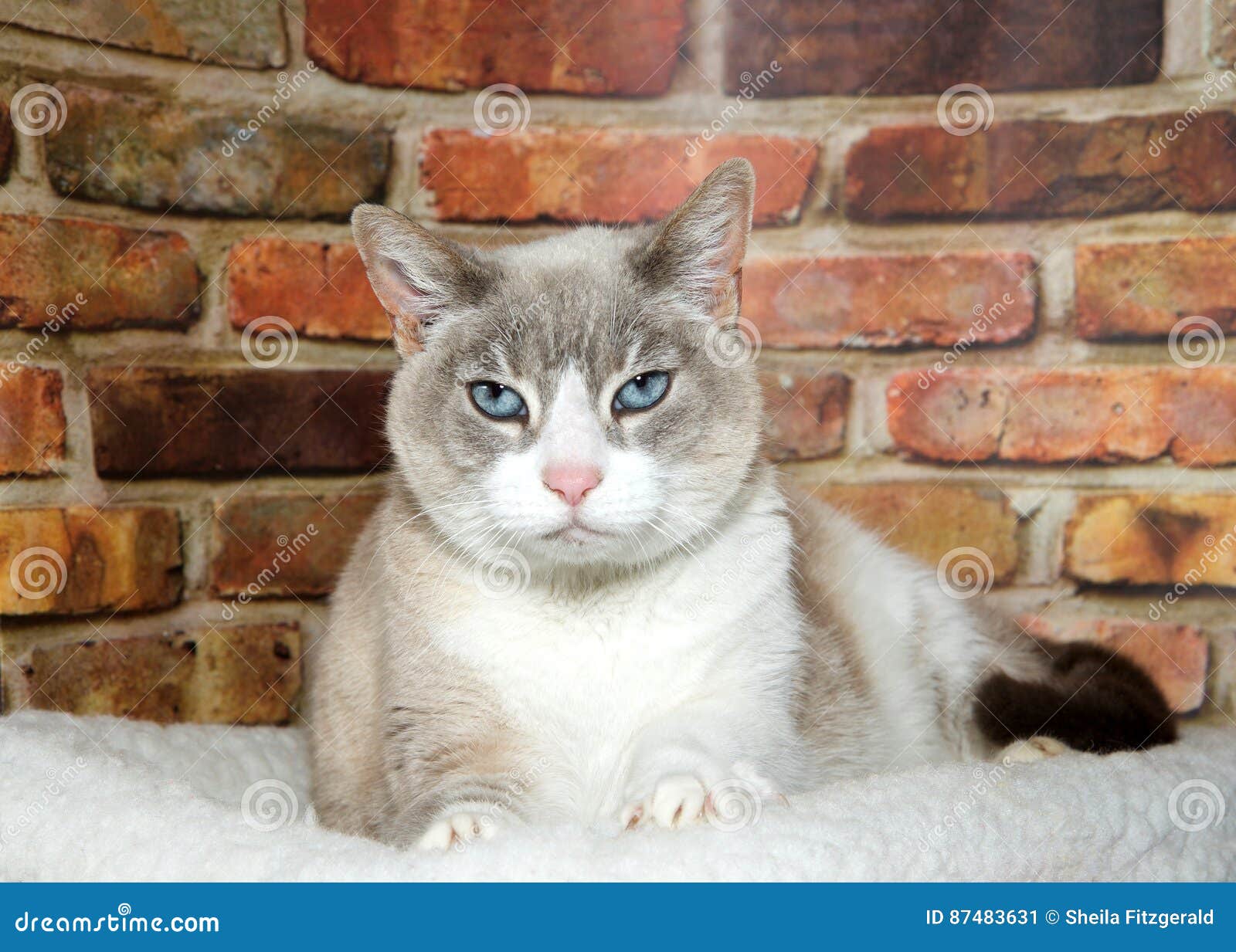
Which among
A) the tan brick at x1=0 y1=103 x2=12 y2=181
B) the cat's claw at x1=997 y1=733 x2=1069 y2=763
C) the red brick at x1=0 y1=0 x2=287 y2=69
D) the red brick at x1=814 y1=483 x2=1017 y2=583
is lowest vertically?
the cat's claw at x1=997 y1=733 x2=1069 y2=763

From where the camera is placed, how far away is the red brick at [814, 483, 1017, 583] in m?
2.23

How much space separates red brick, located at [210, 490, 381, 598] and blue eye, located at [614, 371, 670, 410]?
898mm

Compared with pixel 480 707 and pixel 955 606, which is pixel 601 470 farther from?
pixel 955 606

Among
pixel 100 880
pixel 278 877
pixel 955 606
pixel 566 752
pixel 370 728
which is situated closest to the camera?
pixel 278 877

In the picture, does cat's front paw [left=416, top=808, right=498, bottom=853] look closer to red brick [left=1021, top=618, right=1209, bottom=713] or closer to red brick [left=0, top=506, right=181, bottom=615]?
red brick [left=0, top=506, right=181, bottom=615]

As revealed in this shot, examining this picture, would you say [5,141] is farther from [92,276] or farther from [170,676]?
[170,676]

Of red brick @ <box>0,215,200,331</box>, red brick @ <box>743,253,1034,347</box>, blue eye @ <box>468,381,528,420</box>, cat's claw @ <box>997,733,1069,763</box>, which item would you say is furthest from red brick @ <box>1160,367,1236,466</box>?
red brick @ <box>0,215,200,331</box>

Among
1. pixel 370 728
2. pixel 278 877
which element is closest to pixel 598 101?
pixel 370 728

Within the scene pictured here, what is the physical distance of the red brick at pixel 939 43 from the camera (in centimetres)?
207

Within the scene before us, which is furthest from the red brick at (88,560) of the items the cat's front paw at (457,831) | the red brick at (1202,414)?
the red brick at (1202,414)

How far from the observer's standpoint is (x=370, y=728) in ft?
5.82

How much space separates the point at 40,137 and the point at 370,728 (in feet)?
3.83

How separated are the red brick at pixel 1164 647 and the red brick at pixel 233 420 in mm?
1459

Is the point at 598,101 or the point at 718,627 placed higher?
the point at 598,101
